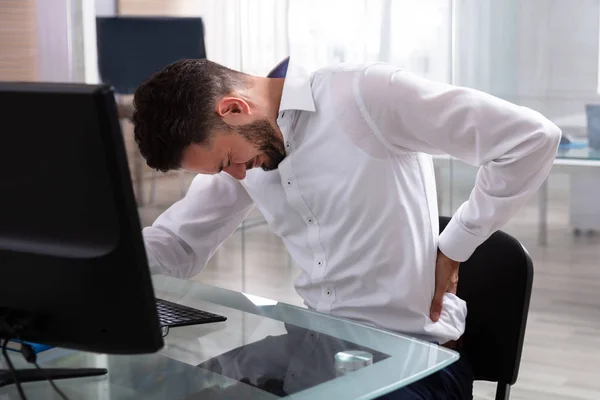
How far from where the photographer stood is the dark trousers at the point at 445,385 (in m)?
1.66

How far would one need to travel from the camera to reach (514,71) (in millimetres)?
3658

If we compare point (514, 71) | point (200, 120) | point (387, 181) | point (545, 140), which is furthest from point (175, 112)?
point (514, 71)

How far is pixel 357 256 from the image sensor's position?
187 centimetres

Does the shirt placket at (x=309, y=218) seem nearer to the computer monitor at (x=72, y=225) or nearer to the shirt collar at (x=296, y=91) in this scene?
the shirt collar at (x=296, y=91)

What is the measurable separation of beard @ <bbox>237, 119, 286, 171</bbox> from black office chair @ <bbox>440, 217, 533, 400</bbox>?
18.1 inches

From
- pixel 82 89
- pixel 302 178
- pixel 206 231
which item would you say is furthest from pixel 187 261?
pixel 82 89

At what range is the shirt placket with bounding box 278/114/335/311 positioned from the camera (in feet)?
6.27

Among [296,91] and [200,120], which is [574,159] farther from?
[200,120]

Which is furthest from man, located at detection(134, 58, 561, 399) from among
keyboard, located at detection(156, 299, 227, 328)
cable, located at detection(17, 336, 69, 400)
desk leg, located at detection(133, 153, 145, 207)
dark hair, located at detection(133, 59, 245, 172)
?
desk leg, located at detection(133, 153, 145, 207)

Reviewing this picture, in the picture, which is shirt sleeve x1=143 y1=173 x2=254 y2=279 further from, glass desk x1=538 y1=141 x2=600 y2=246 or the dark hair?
glass desk x1=538 y1=141 x2=600 y2=246

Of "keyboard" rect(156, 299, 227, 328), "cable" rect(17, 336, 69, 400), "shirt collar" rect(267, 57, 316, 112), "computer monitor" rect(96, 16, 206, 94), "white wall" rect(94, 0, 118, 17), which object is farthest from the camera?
"white wall" rect(94, 0, 118, 17)

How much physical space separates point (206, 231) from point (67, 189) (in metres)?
0.99

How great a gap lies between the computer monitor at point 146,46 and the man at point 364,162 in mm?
2527

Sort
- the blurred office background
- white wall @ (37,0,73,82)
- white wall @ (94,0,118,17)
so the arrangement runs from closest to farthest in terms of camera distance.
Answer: the blurred office background < white wall @ (94,0,118,17) < white wall @ (37,0,73,82)
